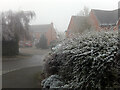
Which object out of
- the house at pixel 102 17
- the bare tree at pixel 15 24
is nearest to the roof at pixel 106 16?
the house at pixel 102 17

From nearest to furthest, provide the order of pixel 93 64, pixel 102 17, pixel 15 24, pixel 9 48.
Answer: pixel 93 64
pixel 9 48
pixel 15 24
pixel 102 17

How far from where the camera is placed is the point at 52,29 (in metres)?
38.0

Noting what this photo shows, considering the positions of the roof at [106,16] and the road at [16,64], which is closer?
the road at [16,64]

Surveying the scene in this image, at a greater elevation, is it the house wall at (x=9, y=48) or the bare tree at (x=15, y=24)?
the bare tree at (x=15, y=24)

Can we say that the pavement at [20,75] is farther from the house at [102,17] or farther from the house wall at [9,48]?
the house at [102,17]

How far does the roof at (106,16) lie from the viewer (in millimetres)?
17195

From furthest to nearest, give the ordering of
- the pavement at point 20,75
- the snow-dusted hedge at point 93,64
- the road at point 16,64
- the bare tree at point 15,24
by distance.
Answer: the bare tree at point 15,24, the road at point 16,64, the pavement at point 20,75, the snow-dusted hedge at point 93,64

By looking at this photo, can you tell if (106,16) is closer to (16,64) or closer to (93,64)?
(16,64)

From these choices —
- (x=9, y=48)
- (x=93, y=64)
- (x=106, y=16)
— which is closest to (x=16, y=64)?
(x=9, y=48)

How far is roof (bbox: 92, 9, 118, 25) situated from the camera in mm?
17195

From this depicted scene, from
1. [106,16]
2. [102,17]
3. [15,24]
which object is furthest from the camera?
[106,16]

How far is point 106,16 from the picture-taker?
18766 mm

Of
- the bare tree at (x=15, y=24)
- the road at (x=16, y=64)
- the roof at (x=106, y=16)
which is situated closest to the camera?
the road at (x=16, y=64)

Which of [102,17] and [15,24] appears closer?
[15,24]
